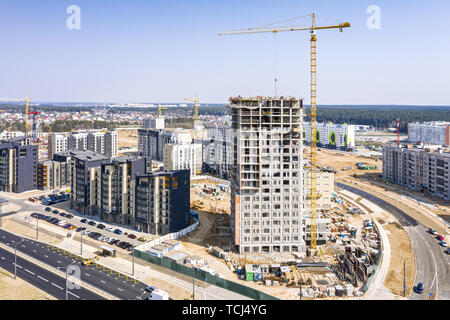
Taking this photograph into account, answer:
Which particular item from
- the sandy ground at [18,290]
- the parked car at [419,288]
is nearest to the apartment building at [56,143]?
the sandy ground at [18,290]

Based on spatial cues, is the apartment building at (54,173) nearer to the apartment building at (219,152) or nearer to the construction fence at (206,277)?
the apartment building at (219,152)

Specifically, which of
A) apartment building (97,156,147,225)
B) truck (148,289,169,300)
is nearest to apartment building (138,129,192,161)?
apartment building (97,156,147,225)

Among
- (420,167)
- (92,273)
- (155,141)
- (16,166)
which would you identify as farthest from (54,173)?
(420,167)

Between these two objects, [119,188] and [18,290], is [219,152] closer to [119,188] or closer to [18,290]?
[119,188]

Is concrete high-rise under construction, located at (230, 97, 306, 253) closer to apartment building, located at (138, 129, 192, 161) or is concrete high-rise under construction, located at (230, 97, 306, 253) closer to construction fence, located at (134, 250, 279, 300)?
construction fence, located at (134, 250, 279, 300)

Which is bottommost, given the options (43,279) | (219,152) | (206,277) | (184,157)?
(43,279)
